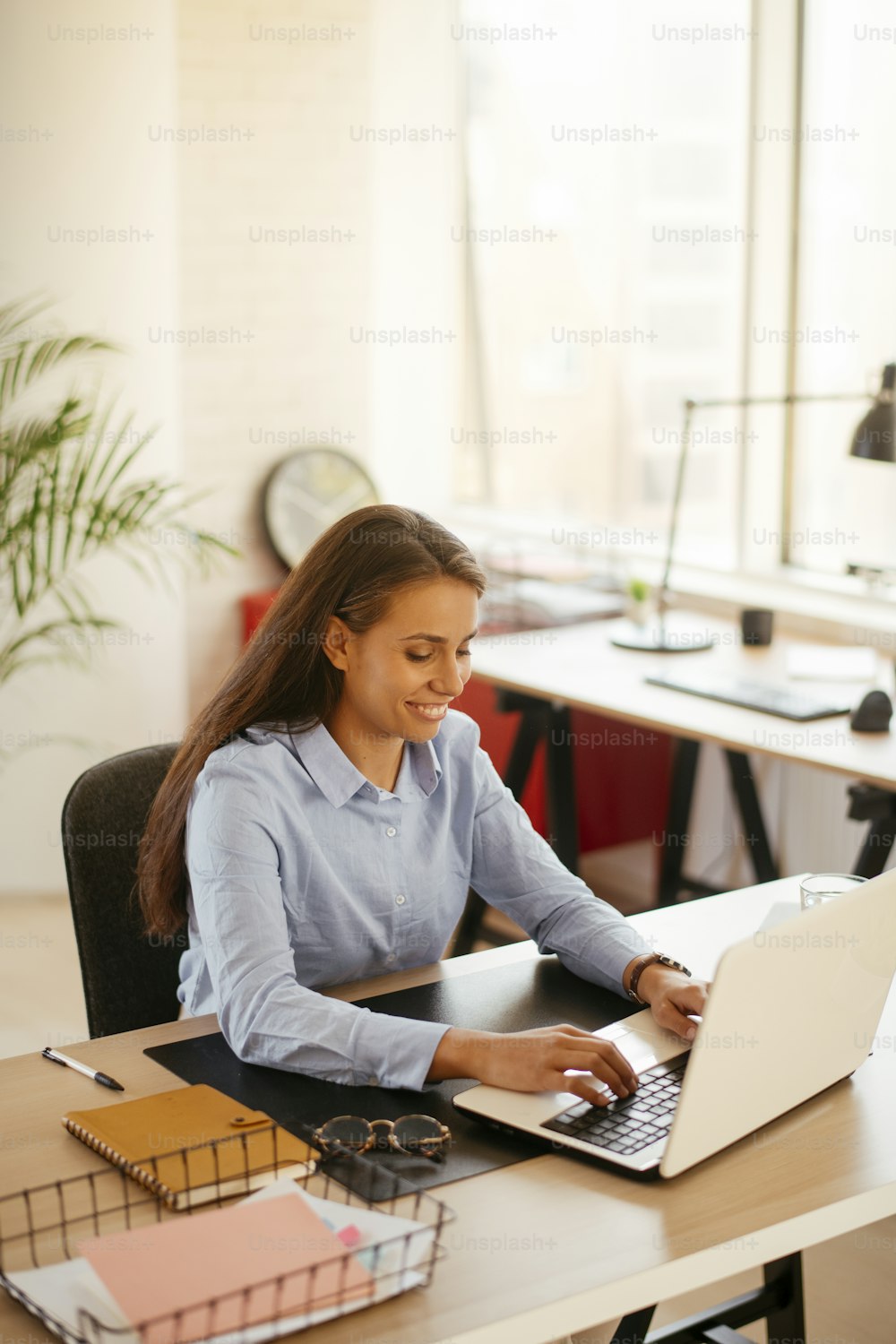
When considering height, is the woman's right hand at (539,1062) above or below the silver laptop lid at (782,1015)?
below

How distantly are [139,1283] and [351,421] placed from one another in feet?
11.7

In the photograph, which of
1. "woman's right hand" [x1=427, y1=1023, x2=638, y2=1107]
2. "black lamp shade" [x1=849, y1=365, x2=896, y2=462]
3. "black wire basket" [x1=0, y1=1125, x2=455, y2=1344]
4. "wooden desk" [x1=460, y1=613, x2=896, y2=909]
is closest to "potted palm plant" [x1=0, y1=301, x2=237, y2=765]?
"wooden desk" [x1=460, y1=613, x2=896, y2=909]

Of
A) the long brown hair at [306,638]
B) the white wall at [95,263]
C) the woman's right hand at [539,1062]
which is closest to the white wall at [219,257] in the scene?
the white wall at [95,263]

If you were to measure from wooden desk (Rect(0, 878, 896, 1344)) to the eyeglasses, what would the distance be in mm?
58

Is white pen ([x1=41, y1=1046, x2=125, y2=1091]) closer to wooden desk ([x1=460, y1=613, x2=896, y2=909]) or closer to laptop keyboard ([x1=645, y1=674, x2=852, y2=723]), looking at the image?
wooden desk ([x1=460, y1=613, x2=896, y2=909])

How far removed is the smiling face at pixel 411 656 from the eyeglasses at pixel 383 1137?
0.49 meters

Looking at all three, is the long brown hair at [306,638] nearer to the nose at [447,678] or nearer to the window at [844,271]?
the nose at [447,678]

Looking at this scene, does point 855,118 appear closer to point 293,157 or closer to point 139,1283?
point 293,157

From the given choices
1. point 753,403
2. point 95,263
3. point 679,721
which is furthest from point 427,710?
point 95,263

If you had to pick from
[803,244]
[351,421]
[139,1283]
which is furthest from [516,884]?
[351,421]

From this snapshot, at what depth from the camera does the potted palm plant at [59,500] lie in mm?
3348

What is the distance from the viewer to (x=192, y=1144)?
133cm

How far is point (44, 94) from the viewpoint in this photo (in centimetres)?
362

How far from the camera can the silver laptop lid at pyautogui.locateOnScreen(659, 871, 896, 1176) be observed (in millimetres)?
1233
